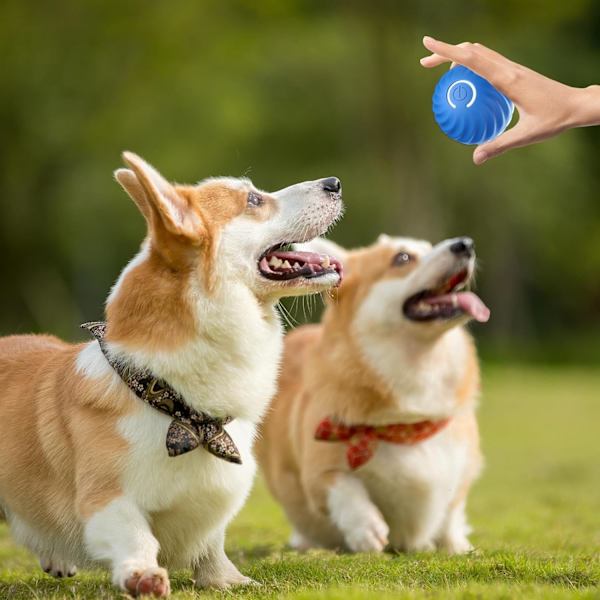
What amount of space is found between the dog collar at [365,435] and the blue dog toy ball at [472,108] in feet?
5.20

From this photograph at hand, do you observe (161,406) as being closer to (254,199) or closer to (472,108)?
(254,199)

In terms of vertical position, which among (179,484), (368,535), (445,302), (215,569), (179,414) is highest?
(445,302)

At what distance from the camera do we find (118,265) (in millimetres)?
30391

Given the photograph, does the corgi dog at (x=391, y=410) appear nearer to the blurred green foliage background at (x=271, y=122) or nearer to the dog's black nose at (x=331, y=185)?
the dog's black nose at (x=331, y=185)

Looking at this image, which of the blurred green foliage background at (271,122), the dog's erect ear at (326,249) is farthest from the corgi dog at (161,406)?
the blurred green foliage background at (271,122)

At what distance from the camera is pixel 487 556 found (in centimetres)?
421

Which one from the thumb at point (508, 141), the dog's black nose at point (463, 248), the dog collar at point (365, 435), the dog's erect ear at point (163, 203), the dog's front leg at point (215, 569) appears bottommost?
the dog's front leg at point (215, 569)

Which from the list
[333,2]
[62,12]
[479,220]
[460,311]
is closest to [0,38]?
[62,12]

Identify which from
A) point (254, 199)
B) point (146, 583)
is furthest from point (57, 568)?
point (254, 199)

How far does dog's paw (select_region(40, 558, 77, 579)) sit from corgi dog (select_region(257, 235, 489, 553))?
4.46 feet

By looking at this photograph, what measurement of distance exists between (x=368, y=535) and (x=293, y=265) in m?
1.51

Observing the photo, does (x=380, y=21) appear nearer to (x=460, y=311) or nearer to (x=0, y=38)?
(x=0, y=38)

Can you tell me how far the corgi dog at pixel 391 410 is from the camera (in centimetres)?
515

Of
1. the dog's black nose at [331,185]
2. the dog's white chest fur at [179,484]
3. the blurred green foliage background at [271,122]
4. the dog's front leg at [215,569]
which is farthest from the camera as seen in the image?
the blurred green foliage background at [271,122]
